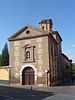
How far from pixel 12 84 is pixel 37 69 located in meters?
5.10

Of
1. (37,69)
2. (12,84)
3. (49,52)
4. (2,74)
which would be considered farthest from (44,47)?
(2,74)

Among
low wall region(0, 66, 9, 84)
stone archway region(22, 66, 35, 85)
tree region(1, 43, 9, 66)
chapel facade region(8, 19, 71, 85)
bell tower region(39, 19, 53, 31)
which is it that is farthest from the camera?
tree region(1, 43, 9, 66)

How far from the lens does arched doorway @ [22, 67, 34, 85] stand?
30.3 meters

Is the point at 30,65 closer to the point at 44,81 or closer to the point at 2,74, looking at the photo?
the point at 44,81

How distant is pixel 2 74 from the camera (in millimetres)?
38500

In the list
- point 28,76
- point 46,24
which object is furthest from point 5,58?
point 28,76

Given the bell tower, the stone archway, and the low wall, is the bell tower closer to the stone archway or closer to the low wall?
the low wall

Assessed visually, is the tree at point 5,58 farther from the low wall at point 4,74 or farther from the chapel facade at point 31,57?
the chapel facade at point 31,57

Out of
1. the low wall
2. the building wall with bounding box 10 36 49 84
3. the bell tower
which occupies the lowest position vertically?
the low wall

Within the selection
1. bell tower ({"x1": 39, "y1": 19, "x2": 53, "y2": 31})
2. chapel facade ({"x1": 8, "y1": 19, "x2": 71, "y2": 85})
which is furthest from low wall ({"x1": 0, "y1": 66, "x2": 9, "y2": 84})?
bell tower ({"x1": 39, "y1": 19, "x2": 53, "y2": 31})

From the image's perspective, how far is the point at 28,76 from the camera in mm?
30562

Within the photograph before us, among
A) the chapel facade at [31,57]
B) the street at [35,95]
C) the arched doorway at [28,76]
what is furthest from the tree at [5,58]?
the street at [35,95]

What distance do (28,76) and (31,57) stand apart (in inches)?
120

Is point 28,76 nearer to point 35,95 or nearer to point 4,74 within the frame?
point 4,74
